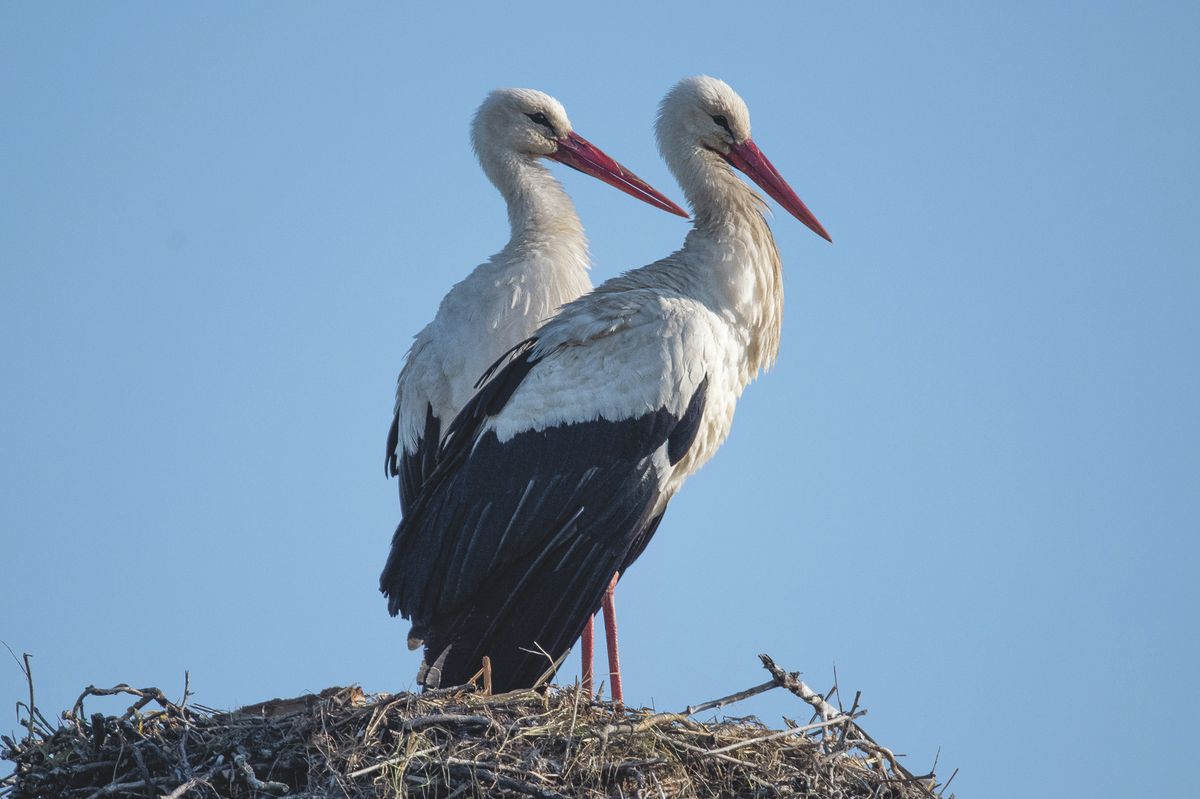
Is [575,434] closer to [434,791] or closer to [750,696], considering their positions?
[750,696]

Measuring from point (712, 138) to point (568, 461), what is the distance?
2034mm

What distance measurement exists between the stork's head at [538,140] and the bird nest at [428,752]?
367 cm

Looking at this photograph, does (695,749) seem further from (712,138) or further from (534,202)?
(534,202)

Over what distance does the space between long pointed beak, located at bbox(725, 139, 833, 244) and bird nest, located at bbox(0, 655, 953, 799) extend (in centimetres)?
281

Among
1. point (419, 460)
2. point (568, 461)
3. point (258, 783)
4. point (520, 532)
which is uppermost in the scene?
point (419, 460)

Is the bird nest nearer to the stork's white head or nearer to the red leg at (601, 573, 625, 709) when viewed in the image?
the red leg at (601, 573, 625, 709)

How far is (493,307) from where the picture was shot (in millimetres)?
8078

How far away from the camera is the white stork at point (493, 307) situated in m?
8.05

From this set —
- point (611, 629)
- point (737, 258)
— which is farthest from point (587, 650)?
point (737, 258)

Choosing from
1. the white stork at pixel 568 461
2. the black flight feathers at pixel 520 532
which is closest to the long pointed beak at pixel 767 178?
the white stork at pixel 568 461

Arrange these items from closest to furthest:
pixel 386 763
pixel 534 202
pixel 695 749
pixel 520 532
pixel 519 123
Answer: pixel 386 763 → pixel 695 749 → pixel 520 532 → pixel 534 202 → pixel 519 123

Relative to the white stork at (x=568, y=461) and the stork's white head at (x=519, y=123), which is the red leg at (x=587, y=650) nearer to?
the white stork at (x=568, y=461)

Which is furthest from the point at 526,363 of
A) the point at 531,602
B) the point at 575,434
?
the point at 531,602

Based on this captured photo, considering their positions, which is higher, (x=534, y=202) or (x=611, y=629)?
(x=534, y=202)
